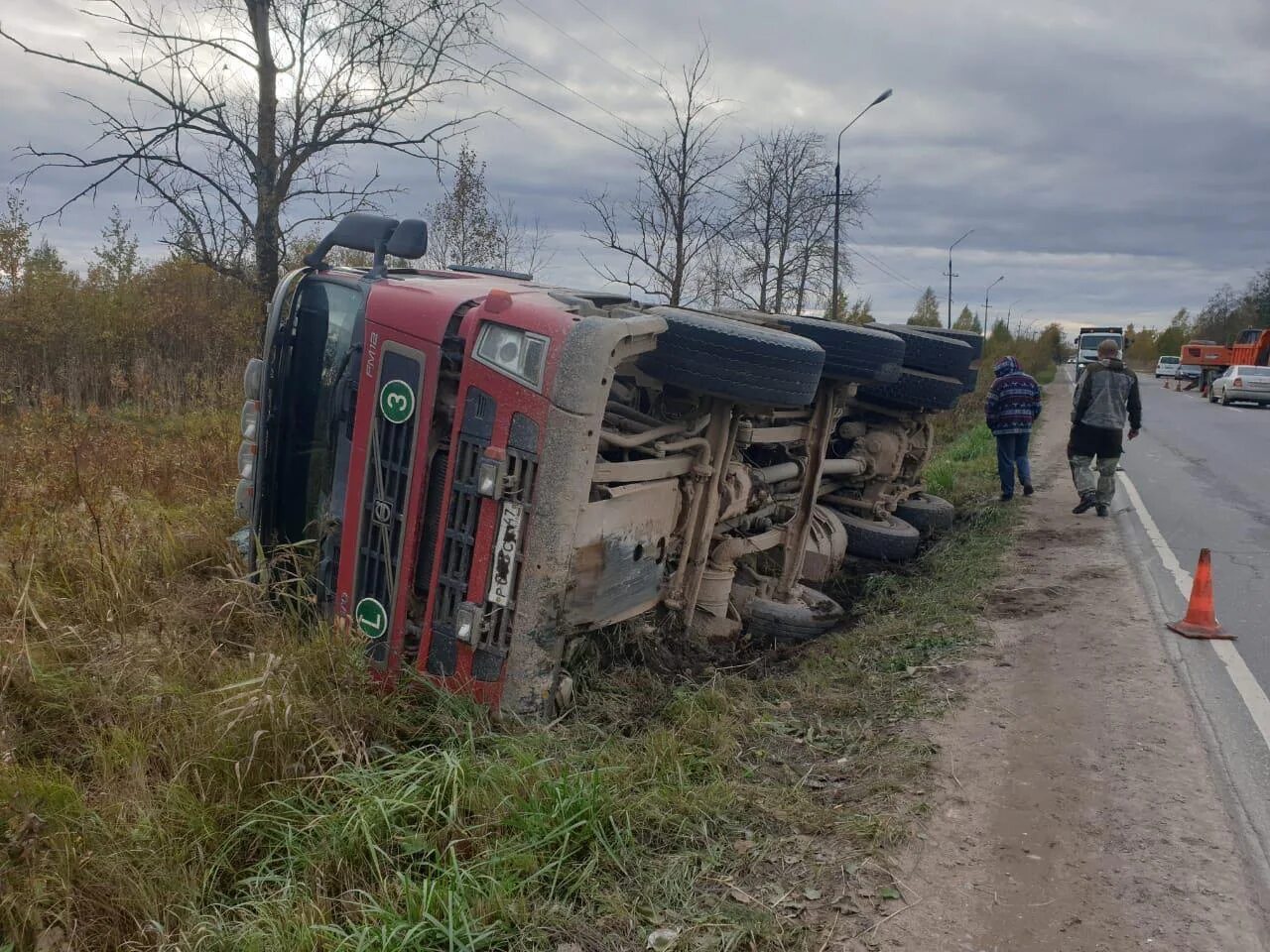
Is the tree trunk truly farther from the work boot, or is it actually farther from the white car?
the white car

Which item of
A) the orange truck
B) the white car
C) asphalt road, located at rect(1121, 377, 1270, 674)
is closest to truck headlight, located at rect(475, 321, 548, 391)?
asphalt road, located at rect(1121, 377, 1270, 674)

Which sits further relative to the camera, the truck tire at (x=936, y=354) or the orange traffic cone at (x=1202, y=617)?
the truck tire at (x=936, y=354)

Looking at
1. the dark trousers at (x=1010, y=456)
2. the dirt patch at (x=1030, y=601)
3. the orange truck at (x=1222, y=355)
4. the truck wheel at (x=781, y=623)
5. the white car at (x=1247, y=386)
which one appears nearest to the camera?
the truck wheel at (x=781, y=623)

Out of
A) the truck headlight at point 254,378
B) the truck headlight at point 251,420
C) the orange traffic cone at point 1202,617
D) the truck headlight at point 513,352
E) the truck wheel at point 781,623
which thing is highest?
the truck headlight at point 513,352

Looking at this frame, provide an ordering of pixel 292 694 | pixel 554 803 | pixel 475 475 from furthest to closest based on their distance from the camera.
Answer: pixel 475 475 < pixel 292 694 < pixel 554 803

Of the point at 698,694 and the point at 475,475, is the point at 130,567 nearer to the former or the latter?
the point at 475,475

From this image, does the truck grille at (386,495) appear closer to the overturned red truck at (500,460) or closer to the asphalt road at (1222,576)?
the overturned red truck at (500,460)

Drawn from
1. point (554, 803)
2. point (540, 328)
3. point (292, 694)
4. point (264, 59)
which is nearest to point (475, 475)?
point (540, 328)

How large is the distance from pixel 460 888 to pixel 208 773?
114 centimetres

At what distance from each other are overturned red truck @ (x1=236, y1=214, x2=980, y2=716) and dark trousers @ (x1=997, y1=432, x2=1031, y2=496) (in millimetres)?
5359

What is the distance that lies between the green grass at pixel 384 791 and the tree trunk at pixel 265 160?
5.29 m

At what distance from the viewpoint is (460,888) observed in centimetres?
256

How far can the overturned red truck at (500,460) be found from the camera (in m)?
3.53

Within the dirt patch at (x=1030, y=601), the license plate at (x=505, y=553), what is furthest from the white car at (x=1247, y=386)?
the license plate at (x=505, y=553)
